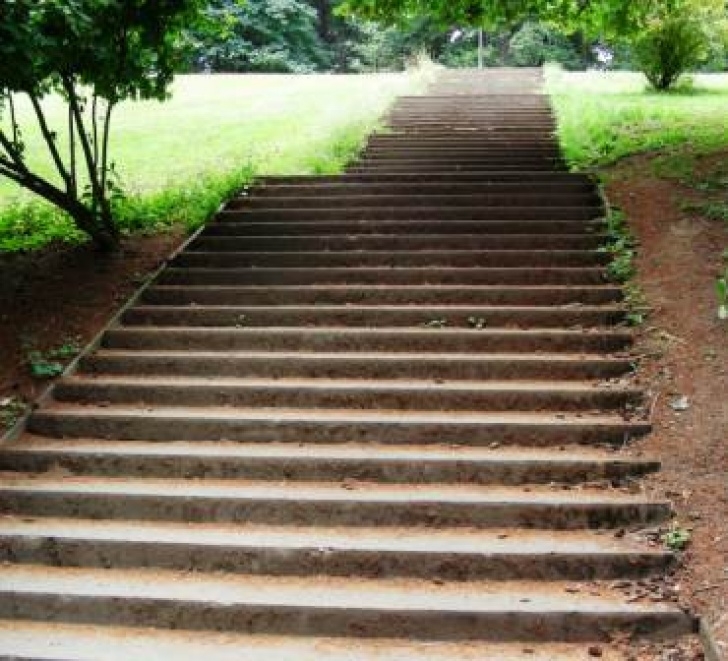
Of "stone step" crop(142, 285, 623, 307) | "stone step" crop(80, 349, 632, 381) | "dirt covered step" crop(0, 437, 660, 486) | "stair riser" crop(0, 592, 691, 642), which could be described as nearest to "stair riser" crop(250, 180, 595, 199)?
"stone step" crop(142, 285, 623, 307)

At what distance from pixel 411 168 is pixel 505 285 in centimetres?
506

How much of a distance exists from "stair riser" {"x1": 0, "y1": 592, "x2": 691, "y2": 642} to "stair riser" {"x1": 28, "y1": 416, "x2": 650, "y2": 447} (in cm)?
183

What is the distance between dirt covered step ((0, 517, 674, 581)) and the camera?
18.6 feet

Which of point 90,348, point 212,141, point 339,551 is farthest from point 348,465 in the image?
point 212,141

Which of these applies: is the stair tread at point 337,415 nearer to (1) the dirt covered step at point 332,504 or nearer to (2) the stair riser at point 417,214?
(1) the dirt covered step at point 332,504

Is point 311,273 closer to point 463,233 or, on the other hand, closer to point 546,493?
point 463,233

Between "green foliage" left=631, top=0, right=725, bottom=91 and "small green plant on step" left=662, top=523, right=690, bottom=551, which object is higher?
"green foliage" left=631, top=0, right=725, bottom=91

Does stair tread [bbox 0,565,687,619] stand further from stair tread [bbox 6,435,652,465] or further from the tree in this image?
the tree

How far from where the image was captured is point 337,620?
5.37 meters

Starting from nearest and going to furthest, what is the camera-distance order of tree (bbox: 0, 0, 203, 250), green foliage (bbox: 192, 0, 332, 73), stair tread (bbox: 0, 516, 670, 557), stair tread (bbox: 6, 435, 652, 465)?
stair tread (bbox: 0, 516, 670, 557) → stair tread (bbox: 6, 435, 652, 465) → tree (bbox: 0, 0, 203, 250) → green foliage (bbox: 192, 0, 332, 73)

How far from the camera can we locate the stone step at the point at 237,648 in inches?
201

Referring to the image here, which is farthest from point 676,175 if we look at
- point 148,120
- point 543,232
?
point 148,120

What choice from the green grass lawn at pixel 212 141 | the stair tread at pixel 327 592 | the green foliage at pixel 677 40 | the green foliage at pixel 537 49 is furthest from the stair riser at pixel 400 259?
the green foliage at pixel 537 49

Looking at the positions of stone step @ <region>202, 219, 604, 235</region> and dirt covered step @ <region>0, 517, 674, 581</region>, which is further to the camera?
stone step @ <region>202, 219, 604, 235</region>
